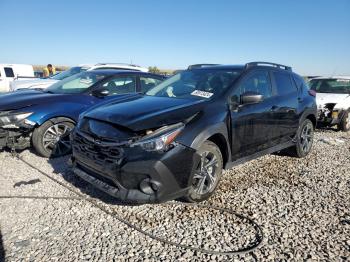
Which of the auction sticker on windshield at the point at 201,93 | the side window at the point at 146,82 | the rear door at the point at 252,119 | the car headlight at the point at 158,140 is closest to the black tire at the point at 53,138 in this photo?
the side window at the point at 146,82

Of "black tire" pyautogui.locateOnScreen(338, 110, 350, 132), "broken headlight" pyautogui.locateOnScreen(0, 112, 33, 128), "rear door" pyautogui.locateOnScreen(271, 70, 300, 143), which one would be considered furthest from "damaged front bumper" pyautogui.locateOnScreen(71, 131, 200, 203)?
"black tire" pyautogui.locateOnScreen(338, 110, 350, 132)

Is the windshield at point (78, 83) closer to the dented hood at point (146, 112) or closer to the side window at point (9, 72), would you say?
the dented hood at point (146, 112)

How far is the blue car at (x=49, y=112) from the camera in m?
5.26

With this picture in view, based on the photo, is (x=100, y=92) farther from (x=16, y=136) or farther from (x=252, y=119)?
(x=252, y=119)

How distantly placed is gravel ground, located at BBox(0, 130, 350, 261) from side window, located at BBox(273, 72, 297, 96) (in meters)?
1.43

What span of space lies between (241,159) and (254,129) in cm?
48

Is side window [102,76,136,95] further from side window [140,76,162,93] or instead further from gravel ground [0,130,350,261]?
gravel ground [0,130,350,261]

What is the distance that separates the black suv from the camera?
11.1ft

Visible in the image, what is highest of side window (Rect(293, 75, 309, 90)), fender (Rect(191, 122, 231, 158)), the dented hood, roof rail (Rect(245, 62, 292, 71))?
roof rail (Rect(245, 62, 292, 71))

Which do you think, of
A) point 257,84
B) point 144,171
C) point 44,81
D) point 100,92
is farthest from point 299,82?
point 44,81

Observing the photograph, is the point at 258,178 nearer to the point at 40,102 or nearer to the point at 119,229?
the point at 119,229

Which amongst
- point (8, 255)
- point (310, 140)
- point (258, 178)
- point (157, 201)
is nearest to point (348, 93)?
point (310, 140)

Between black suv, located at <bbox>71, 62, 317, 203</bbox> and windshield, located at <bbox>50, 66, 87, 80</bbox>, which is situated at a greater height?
windshield, located at <bbox>50, 66, 87, 80</bbox>

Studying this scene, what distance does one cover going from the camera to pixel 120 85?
671 centimetres
